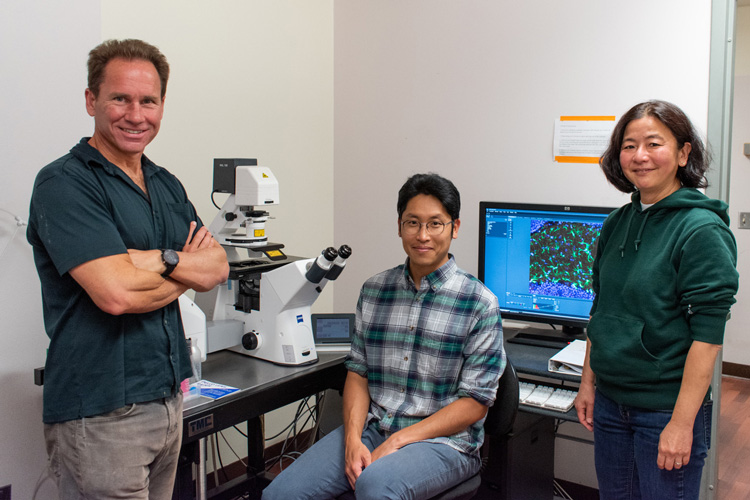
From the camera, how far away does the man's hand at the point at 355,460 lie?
5.94 feet

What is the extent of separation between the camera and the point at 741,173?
4699mm

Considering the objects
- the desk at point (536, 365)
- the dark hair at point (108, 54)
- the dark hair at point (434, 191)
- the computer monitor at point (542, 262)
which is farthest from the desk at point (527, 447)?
the dark hair at point (108, 54)

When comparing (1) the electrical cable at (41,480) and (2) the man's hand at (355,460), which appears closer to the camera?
(2) the man's hand at (355,460)

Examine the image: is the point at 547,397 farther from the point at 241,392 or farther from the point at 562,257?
the point at 241,392

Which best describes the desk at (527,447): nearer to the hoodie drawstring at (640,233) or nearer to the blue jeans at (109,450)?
the hoodie drawstring at (640,233)

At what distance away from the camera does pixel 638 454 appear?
1644 millimetres

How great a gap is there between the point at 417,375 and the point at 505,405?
0.92ft

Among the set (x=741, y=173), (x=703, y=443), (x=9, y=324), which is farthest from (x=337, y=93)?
(x=741, y=173)

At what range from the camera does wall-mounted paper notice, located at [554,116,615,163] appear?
8.70 feet

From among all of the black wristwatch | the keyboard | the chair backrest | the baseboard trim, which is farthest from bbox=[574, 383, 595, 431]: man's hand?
the baseboard trim

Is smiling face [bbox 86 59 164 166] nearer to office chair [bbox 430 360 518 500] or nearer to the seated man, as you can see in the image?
the seated man

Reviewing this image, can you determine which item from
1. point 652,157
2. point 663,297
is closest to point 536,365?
point 663,297

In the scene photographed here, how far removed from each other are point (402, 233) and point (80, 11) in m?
1.26

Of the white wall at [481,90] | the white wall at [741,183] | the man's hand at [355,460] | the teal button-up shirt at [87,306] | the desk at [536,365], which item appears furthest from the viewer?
the white wall at [741,183]
